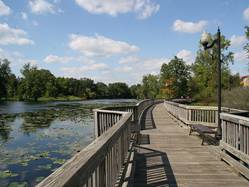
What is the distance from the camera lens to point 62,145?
14148 millimetres

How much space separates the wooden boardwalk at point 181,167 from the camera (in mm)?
5145

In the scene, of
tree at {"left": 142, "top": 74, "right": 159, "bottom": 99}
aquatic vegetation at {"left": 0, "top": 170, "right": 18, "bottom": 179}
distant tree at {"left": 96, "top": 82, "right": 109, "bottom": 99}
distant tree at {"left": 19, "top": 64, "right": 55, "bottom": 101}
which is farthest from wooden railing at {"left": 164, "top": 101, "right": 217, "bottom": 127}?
distant tree at {"left": 96, "top": 82, "right": 109, "bottom": 99}

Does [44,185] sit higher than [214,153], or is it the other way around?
[44,185]

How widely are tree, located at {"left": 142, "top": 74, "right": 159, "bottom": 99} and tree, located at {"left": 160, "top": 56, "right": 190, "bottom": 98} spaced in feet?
91.2

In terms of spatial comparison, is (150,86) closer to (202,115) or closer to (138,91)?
(138,91)

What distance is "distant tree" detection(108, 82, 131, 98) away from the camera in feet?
547

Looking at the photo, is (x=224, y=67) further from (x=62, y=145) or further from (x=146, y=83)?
(x=146, y=83)

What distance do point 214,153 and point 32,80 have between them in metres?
93.6

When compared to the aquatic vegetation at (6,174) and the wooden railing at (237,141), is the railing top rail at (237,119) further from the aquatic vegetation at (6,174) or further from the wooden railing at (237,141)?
the aquatic vegetation at (6,174)

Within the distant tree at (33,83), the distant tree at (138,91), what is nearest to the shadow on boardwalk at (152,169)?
the distant tree at (33,83)

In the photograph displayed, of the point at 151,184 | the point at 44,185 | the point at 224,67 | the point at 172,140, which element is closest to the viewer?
the point at 44,185

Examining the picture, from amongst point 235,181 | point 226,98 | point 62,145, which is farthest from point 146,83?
point 235,181

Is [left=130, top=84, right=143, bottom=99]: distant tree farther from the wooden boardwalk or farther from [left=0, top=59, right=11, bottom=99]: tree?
the wooden boardwalk

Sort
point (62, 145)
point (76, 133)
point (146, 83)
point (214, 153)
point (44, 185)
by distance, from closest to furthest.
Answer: point (44, 185) < point (214, 153) < point (62, 145) < point (76, 133) < point (146, 83)
